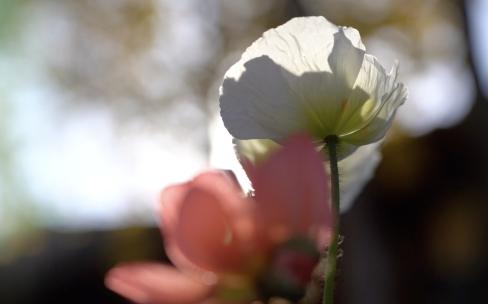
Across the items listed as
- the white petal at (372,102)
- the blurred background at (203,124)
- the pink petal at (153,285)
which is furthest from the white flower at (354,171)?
the blurred background at (203,124)

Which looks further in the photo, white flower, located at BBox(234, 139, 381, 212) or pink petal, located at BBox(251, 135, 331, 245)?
white flower, located at BBox(234, 139, 381, 212)

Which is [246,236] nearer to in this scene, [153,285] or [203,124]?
[153,285]

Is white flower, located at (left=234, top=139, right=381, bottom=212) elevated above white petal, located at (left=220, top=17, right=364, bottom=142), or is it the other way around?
white petal, located at (left=220, top=17, right=364, bottom=142)

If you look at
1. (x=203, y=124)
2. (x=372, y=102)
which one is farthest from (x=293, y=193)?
(x=203, y=124)

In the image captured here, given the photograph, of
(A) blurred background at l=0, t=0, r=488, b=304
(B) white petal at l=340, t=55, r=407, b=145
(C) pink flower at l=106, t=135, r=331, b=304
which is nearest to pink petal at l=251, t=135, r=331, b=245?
(C) pink flower at l=106, t=135, r=331, b=304

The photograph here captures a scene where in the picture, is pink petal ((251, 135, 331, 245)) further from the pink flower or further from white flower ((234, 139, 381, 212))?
white flower ((234, 139, 381, 212))

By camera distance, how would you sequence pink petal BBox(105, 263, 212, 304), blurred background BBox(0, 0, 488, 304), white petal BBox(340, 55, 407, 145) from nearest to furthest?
pink petal BBox(105, 263, 212, 304) → white petal BBox(340, 55, 407, 145) → blurred background BBox(0, 0, 488, 304)

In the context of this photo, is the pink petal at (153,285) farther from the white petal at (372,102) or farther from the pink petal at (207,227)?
the white petal at (372,102)

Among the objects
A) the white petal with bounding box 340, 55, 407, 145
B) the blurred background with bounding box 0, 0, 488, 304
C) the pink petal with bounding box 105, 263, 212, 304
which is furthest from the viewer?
the blurred background with bounding box 0, 0, 488, 304
